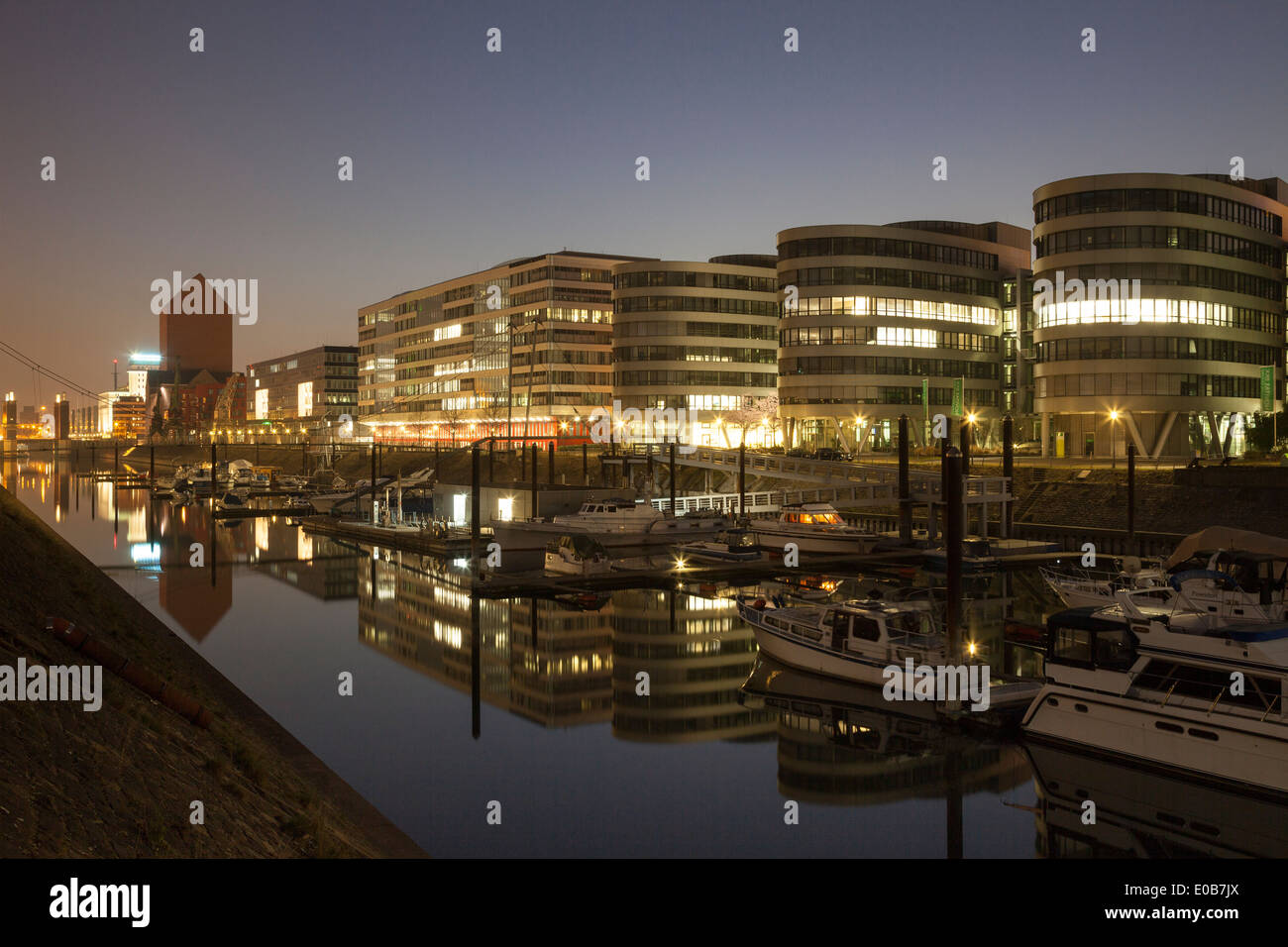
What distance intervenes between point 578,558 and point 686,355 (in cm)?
8314

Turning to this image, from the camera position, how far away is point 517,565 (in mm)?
58031

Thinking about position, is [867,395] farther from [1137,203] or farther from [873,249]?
[1137,203]

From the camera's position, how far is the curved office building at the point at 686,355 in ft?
425

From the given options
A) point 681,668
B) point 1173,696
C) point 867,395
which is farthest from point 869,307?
point 1173,696

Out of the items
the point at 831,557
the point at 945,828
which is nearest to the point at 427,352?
the point at 831,557

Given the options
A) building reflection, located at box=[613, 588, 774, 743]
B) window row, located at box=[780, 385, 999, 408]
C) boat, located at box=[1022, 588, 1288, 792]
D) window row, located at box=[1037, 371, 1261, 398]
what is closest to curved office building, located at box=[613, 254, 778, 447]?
window row, located at box=[780, 385, 999, 408]

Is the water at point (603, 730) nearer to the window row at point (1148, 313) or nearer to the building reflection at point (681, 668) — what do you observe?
the building reflection at point (681, 668)

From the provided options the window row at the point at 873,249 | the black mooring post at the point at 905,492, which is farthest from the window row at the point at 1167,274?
the black mooring post at the point at 905,492

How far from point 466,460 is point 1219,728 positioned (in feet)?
348

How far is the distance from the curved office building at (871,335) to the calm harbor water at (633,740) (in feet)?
206

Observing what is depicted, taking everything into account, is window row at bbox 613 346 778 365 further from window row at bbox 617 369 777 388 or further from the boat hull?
the boat hull

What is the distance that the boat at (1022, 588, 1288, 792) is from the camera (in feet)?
66.5

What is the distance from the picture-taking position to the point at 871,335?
108688 mm
